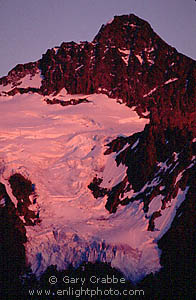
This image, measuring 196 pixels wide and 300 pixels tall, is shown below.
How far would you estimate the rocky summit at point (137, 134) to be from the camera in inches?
2867

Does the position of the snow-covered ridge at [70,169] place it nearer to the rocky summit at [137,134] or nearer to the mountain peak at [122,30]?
the rocky summit at [137,134]

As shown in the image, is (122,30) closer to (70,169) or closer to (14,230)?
(70,169)

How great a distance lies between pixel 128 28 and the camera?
5098 inches

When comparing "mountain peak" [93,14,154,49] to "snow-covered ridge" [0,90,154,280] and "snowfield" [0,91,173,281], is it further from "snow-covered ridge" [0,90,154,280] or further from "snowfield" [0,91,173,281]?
"snowfield" [0,91,173,281]

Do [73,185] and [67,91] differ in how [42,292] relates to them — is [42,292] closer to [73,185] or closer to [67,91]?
[73,185]

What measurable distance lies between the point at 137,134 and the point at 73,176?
1080 centimetres

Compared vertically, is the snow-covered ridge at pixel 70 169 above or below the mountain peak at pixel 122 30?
below

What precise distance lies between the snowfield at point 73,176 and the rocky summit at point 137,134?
424mm

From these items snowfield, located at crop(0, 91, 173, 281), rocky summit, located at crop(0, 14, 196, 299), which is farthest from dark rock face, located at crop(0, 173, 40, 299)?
snowfield, located at crop(0, 91, 173, 281)

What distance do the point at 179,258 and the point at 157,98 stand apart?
50.6 m

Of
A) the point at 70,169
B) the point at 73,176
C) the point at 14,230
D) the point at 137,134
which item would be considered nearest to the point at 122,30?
the point at 137,134

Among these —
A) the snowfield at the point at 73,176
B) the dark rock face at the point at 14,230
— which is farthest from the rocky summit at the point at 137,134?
the snowfield at the point at 73,176

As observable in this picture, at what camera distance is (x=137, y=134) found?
9100 cm

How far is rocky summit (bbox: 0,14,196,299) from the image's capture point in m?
72.8
